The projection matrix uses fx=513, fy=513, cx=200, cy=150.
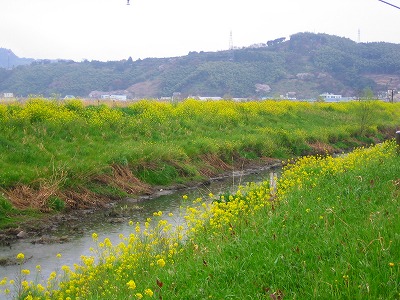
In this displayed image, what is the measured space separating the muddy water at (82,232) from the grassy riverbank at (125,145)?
2.79ft

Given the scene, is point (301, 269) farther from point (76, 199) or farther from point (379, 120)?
point (379, 120)

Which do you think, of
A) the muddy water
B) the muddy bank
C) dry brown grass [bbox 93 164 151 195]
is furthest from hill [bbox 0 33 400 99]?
the muddy water

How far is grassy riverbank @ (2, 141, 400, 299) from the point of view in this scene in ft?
15.8

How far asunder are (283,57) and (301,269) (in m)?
86.2

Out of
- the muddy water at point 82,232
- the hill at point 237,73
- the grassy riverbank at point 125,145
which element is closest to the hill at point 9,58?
the hill at point 237,73

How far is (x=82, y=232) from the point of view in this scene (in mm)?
12477

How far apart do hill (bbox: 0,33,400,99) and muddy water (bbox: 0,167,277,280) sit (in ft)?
144

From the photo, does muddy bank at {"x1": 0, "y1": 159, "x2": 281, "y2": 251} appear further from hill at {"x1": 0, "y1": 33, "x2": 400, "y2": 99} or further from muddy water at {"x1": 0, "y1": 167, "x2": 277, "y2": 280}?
hill at {"x1": 0, "y1": 33, "x2": 400, "y2": 99}

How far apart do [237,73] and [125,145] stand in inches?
2302

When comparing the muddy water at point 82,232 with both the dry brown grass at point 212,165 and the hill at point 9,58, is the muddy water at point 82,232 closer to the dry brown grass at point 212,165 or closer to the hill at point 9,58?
the dry brown grass at point 212,165

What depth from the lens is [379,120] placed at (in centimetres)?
3841

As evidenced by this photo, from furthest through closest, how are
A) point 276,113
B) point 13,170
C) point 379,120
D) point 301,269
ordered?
point 379,120
point 276,113
point 13,170
point 301,269

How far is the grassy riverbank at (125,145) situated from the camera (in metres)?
14.5

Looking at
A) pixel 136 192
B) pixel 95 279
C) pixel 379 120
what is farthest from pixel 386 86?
pixel 95 279
